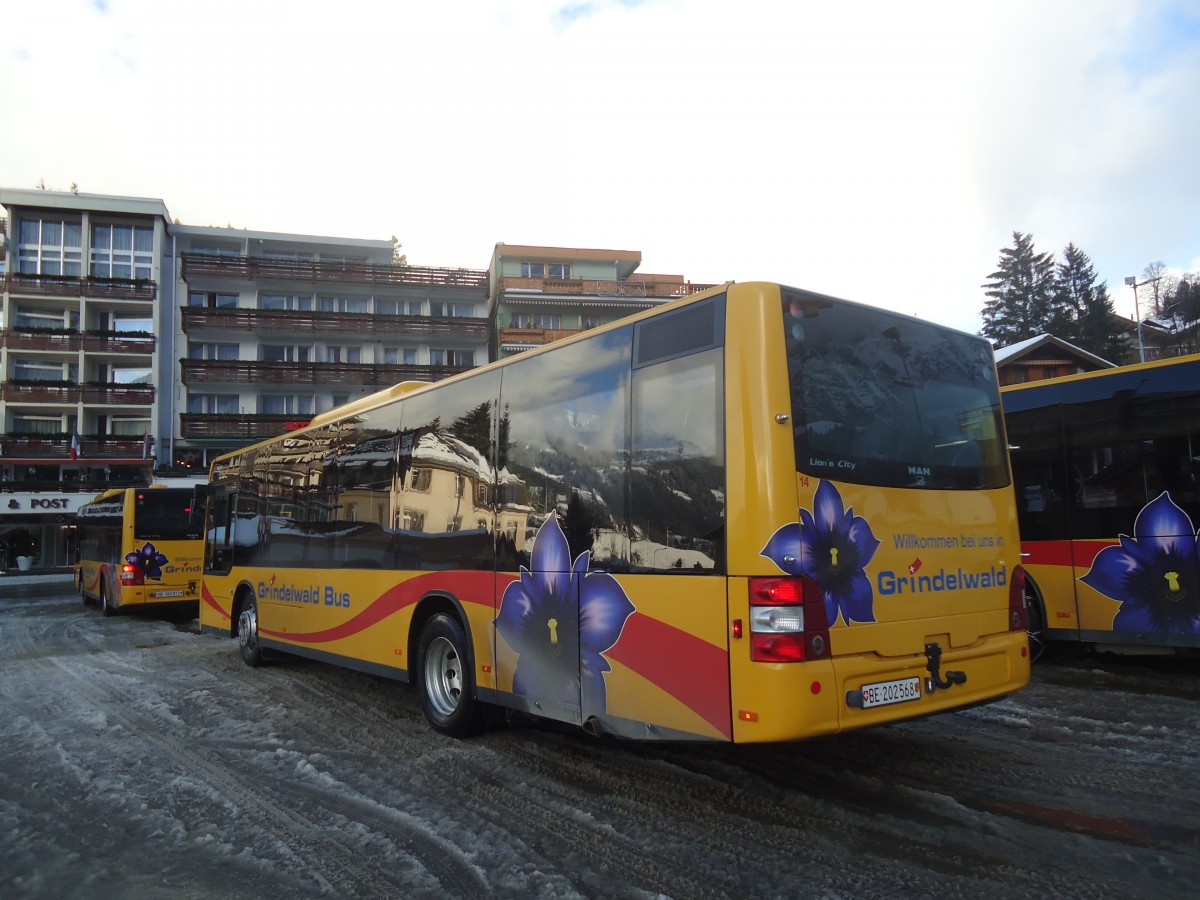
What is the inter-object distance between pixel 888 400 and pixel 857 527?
0.87 m

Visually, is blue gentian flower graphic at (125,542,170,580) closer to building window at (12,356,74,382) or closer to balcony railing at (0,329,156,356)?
balcony railing at (0,329,156,356)

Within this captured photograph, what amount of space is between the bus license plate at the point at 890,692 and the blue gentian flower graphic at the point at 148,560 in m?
16.3

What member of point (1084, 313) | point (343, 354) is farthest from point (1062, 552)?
point (1084, 313)

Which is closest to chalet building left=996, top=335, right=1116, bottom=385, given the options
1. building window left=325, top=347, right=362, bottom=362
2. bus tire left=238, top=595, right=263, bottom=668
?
building window left=325, top=347, right=362, bottom=362

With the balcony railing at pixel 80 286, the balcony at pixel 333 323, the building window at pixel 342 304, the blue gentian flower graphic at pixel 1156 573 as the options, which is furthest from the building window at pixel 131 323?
the blue gentian flower graphic at pixel 1156 573

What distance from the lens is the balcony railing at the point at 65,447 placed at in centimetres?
4047

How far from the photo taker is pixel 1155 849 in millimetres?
3803

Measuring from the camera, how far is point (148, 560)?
16.5 m

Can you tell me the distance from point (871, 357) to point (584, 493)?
1.92 m

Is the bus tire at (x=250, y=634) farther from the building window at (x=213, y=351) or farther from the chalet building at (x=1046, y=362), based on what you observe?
the building window at (x=213, y=351)

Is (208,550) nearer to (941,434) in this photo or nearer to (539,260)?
(941,434)

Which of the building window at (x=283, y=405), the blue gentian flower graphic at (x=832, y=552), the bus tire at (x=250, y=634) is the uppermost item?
the building window at (x=283, y=405)

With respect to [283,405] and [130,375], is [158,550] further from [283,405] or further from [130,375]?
[130,375]

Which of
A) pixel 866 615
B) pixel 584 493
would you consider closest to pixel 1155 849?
pixel 866 615
